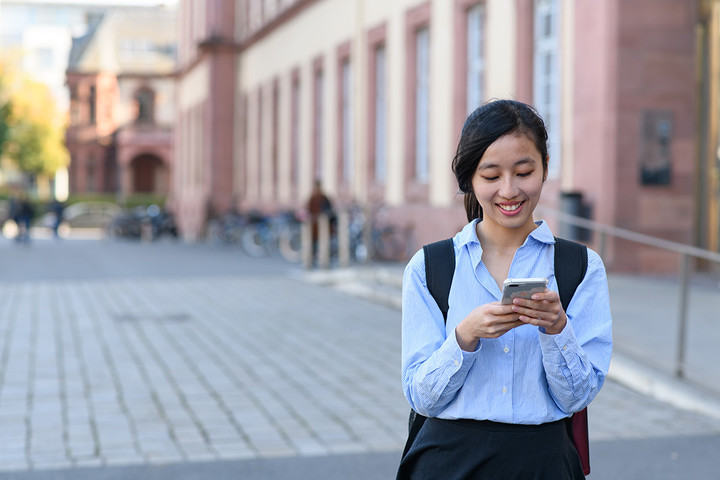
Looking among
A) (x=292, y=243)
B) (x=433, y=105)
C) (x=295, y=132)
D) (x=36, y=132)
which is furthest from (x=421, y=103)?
(x=36, y=132)

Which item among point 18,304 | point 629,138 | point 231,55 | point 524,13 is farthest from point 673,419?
point 231,55

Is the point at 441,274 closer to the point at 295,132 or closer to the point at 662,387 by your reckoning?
the point at 662,387

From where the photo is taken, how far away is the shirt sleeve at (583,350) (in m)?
2.60

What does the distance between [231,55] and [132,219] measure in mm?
9234

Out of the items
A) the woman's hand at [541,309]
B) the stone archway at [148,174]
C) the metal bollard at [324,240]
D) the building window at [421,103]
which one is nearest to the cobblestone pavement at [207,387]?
the woman's hand at [541,309]

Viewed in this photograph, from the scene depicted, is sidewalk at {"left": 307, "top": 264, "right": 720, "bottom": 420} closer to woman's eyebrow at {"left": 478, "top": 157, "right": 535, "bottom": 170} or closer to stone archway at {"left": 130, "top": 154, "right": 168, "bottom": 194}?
woman's eyebrow at {"left": 478, "top": 157, "right": 535, "bottom": 170}

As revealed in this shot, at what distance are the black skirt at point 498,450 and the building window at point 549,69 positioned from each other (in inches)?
569

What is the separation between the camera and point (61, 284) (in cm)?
1895

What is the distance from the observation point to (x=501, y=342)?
2.64 m

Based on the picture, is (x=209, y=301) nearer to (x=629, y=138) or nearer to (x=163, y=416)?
(x=629, y=138)

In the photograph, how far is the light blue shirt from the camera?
104 inches

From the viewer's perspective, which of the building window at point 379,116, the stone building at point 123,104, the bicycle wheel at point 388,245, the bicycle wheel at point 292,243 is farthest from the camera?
the stone building at point 123,104

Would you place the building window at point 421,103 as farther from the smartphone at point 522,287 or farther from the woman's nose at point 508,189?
the smartphone at point 522,287

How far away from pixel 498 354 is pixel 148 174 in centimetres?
7997
